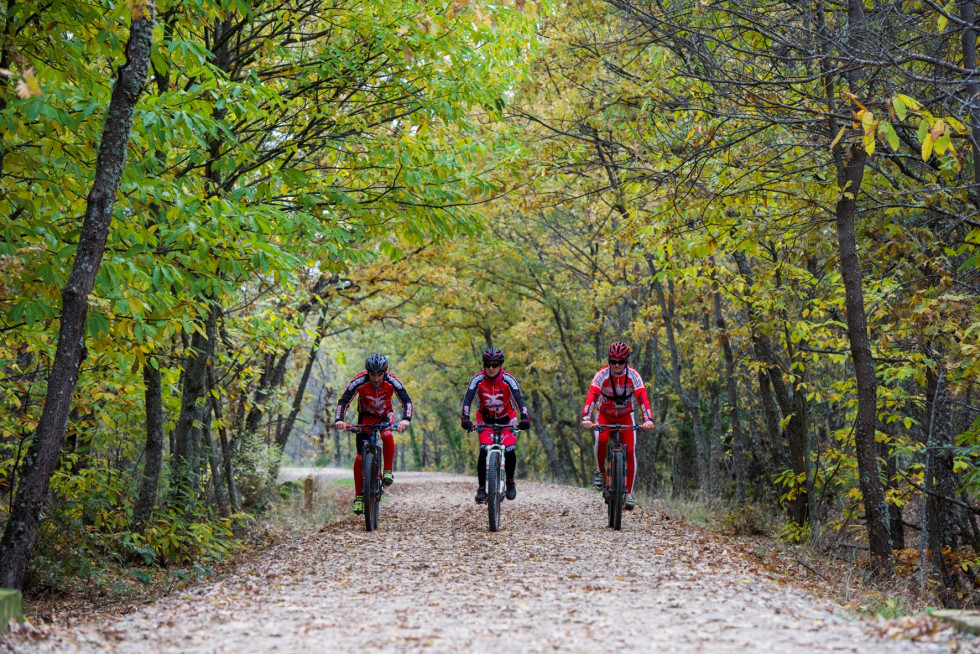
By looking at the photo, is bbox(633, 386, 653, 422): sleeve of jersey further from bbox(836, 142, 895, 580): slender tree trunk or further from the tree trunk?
the tree trunk

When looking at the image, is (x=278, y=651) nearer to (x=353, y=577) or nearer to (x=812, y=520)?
(x=353, y=577)

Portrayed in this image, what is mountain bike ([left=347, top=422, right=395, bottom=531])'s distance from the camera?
9.97m

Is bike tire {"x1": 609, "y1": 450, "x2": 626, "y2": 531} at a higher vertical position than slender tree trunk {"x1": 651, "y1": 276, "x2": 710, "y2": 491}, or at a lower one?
lower

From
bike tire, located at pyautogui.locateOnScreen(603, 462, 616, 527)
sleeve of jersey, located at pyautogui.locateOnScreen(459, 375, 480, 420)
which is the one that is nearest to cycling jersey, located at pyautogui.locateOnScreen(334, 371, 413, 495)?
sleeve of jersey, located at pyautogui.locateOnScreen(459, 375, 480, 420)

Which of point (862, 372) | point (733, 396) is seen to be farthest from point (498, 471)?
point (733, 396)

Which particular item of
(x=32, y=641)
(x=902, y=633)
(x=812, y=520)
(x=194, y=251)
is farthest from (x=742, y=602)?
(x=812, y=520)

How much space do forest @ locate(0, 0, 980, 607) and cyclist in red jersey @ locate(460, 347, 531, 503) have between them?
179cm

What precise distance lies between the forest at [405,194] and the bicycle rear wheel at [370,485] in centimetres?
143

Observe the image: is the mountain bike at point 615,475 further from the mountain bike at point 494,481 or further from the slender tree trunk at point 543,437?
the slender tree trunk at point 543,437

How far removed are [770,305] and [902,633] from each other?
23.1 feet

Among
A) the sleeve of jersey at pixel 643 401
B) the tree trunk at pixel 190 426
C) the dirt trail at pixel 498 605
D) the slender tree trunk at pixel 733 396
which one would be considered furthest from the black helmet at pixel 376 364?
the slender tree trunk at pixel 733 396

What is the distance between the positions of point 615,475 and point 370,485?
3055 mm

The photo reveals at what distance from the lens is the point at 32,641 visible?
450 centimetres

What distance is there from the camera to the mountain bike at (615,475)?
9.76 metres
